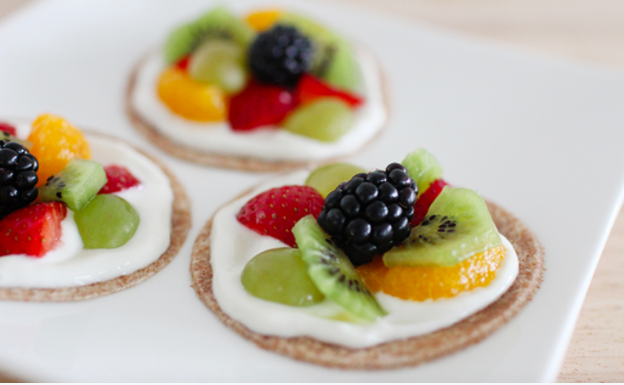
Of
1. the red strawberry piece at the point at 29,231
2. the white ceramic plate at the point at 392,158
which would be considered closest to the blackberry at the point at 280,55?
the white ceramic plate at the point at 392,158

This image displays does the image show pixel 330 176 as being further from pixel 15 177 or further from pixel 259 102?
pixel 15 177

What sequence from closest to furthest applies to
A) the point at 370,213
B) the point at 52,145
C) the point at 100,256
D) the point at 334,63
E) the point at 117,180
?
the point at 370,213 → the point at 100,256 → the point at 52,145 → the point at 117,180 → the point at 334,63

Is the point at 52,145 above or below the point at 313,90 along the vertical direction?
below

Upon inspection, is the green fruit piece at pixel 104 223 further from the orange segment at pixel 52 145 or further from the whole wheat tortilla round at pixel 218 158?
the whole wheat tortilla round at pixel 218 158

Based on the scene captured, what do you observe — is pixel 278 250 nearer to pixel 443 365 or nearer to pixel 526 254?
pixel 443 365

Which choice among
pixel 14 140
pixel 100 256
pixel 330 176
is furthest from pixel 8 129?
pixel 330 176
